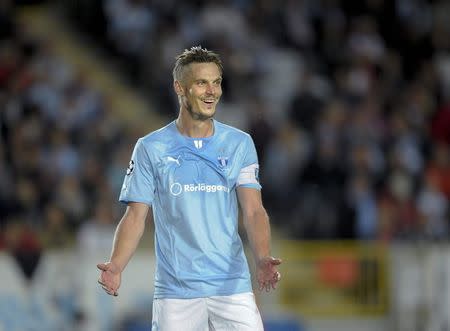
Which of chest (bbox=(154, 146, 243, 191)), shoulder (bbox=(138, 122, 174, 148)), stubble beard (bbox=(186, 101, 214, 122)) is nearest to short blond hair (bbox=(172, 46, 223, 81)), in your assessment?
stubble beard (bbox=(186, 101, 214, 122))

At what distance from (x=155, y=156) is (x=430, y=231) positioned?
7.59 meters

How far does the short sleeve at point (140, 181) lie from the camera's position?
6.96 m

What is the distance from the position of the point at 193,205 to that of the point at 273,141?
8.08 meters

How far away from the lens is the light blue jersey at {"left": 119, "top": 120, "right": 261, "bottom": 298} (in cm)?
689

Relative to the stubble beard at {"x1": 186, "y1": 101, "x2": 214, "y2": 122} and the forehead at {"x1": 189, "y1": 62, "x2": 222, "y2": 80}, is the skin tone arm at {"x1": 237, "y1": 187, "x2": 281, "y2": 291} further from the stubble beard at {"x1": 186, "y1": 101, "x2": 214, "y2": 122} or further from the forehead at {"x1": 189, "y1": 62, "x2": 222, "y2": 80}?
the forehead at {"x1": 189, "y1": 62, "x2": 222, "y2": 80}

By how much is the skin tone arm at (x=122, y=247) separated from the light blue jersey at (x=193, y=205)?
3.2 inches

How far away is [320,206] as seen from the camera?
14.0 metres

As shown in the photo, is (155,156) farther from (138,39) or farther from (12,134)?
(138,39)

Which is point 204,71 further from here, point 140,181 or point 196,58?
point 140,181

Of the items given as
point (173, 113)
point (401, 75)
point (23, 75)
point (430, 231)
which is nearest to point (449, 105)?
point (401, 75)

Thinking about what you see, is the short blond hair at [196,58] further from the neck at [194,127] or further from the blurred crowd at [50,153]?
the blurred crowd at [50,153]

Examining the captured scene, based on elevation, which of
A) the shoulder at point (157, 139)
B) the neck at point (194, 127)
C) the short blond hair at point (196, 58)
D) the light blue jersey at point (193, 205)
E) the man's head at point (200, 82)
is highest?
the short blond hair at point (196, 58)

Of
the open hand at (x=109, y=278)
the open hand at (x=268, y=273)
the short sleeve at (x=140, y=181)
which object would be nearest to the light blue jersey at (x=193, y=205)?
the short sleeve at (x=140, y=181)

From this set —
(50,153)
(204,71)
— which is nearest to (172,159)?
(204,71)
